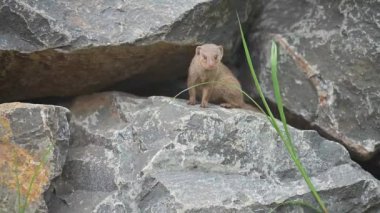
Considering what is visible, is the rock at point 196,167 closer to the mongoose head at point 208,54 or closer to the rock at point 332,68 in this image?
the mongoose head at point 208,54

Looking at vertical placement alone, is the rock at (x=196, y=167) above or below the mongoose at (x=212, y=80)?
below

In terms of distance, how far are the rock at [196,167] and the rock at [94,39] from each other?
404 mm

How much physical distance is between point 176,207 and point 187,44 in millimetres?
1508

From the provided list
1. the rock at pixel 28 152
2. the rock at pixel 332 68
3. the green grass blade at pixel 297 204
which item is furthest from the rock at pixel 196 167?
the rock at pixel 332 68

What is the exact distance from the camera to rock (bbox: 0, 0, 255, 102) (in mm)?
3975

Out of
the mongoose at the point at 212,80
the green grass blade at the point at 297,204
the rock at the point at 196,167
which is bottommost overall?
the green grass blade at the point at 297,204

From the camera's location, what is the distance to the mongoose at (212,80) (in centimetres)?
432

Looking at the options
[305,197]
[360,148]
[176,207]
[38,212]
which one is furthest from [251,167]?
[38,212]

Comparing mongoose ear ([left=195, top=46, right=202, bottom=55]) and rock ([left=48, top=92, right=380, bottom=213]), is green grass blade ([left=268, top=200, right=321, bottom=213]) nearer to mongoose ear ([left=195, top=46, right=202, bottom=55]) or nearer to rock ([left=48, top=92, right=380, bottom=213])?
rock ([left=48, top=92, right=380, bottom=213])

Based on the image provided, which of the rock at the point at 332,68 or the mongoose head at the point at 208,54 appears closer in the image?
the mongoose head at the point at 208,54

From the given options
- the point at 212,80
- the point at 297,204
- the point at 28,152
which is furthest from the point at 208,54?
the point at 28,152

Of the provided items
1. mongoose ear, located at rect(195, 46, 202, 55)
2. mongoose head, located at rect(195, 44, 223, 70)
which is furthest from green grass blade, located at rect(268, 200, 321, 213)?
mongoose ear, located at rect(195, 46, 202, 55)

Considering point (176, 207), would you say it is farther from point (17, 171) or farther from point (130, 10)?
point (130, 10)

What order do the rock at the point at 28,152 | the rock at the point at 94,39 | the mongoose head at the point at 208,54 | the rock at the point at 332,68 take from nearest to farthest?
the rock at the point at 28,152 < the rock at the point at 94,39 < the mongoose head at the point at 208,54 < the rock at the point at 332,68
